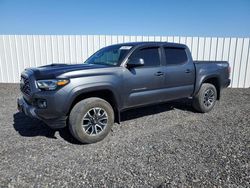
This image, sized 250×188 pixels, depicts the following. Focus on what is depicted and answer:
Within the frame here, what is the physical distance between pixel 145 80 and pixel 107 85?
942 millimetres

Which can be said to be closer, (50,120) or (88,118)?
(50,120)

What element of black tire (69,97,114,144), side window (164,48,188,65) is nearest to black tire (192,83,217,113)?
side window (164,48,188,65)

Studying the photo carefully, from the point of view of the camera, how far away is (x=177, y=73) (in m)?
4.94

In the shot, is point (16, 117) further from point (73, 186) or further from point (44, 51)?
point (44, 51)

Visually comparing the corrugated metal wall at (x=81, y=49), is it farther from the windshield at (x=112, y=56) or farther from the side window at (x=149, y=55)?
the side window at (x=149, y=55)

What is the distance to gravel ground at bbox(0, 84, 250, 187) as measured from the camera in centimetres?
272

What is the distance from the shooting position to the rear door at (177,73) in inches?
190

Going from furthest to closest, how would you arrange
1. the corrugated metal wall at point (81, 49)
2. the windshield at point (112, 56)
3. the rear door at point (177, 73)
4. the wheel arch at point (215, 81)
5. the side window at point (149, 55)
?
1. the corrugated metal wall at point (81, 49)
2. the wheel arch at point (215, 81)
3. the rear door at point (177, 73)
4. the side window at point (149, 55)
5. the windshield at point (112, 56)

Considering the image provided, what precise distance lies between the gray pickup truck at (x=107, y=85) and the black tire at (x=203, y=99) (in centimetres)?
3

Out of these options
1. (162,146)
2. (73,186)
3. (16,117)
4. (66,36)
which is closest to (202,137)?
(162,146)

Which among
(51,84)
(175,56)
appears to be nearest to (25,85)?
(51,84)

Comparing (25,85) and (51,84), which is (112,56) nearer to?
(51,84)

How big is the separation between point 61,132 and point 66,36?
5.86 meters

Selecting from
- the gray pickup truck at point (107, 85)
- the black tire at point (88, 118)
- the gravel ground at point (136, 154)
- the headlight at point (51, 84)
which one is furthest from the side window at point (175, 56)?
the headlight at point (51, 84)
